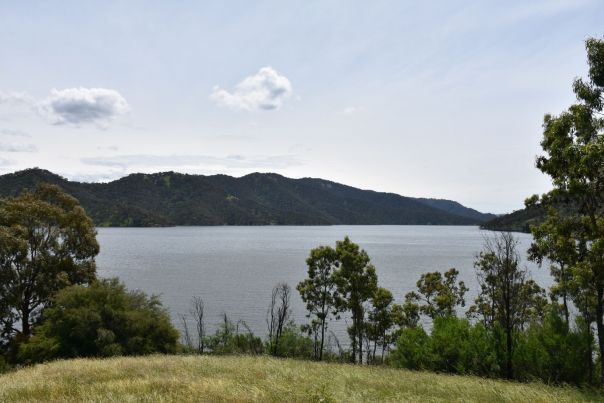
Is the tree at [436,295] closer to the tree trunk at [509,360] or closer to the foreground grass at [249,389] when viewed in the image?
the tree trunk at [509,360]

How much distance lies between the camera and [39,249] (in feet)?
128

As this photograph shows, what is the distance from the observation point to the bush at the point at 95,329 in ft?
106

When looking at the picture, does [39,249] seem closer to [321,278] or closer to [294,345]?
[321,278]

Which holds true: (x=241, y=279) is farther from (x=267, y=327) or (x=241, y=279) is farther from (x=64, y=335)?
(x=64, y=335)

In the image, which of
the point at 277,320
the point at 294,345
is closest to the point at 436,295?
the point at 294,345

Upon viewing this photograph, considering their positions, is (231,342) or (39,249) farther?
(231,342)

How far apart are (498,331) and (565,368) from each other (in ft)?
15.2

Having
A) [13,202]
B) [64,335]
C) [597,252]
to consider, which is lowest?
[64,335]

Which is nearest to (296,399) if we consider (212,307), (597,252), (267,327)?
(597,252)

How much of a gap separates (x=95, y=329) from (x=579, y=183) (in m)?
33.6

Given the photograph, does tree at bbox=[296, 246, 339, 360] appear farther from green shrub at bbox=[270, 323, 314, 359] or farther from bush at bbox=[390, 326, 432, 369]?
bush at bbox=[390, 326, 432, 369]

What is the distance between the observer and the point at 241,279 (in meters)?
98.8

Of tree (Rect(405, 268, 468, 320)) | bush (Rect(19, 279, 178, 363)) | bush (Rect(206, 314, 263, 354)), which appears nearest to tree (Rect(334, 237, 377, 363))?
tree (Rect(405, 268, 468, 320))

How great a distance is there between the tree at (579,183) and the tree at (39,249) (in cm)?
3857
